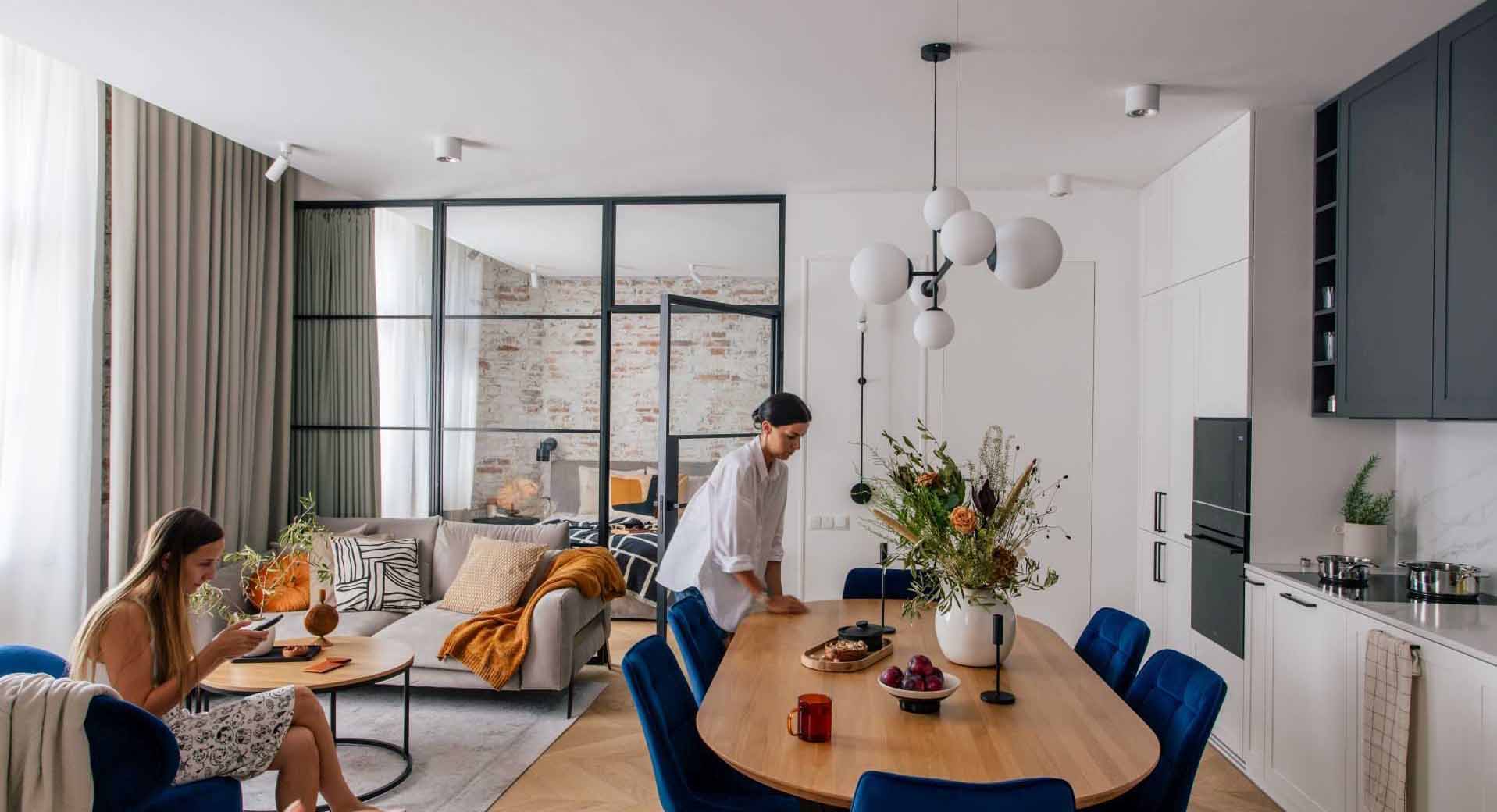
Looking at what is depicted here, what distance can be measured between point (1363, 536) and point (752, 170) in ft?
10.2

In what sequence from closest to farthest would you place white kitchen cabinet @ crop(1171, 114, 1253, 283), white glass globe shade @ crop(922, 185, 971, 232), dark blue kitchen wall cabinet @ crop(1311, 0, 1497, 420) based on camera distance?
white glass globe shade @ crop(922, 185, 971, 232), dark blue kitchen wall cabinet @ crop(1311, 0, 1497, 420), white kitchen cabinet @ crop(1171, 114, 1253, 283)

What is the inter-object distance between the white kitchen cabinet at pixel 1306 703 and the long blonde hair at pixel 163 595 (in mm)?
3394

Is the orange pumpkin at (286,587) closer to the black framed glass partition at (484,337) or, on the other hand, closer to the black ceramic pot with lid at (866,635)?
the black framed glass partition at (484,337)

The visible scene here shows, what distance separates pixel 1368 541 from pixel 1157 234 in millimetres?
1871

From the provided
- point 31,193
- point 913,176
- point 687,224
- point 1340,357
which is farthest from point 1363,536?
point 31,193

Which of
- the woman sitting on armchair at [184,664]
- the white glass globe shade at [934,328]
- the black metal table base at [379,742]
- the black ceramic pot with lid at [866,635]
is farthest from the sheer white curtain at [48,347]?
the white glass globe shade at [934,328]

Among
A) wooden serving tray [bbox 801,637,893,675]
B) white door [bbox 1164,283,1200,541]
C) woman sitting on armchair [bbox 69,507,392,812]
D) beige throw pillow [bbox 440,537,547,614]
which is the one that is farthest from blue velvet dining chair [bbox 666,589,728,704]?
white door [bbox 1164,283,1200,541]

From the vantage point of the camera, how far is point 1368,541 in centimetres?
343

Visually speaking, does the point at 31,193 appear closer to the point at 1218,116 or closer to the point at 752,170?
the point at 752,170

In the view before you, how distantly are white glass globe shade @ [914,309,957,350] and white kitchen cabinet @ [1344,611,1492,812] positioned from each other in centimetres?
153

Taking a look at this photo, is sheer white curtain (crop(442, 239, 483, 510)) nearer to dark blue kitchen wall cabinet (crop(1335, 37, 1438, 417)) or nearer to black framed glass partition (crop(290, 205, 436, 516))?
black framed glass partition (crop(290, 205, 436, 516))

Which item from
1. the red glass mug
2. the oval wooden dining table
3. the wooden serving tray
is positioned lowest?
the oval wooden dining table

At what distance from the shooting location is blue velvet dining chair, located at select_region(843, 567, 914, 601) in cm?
366

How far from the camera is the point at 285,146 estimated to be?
443cm
